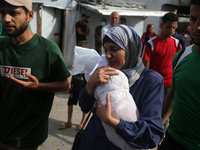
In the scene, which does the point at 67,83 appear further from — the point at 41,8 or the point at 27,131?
the point at 41,8

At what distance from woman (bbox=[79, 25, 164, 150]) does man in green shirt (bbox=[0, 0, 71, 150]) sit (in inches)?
23.0

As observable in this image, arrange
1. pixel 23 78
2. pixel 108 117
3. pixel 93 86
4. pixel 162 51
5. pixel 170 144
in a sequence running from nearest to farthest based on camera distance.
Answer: pixel 108 117, pixel 93 86, pixel 23 78, pixel 170 144, pixel 162 51

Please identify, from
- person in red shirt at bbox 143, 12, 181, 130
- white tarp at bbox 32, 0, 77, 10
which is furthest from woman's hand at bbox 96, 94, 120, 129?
white tarp at bbox 32, 0, 77, 10

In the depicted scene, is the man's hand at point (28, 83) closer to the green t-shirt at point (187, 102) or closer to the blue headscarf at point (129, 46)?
the blue headscarf at point (129, 46)

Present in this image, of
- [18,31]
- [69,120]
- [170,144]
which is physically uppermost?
[18,31]

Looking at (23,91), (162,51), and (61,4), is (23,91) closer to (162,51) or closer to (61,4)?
(162,51)

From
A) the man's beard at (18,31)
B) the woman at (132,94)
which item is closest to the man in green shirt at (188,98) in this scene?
the woman at (132,94)

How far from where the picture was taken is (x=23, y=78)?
7.25 feet

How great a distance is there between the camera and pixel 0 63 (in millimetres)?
2232

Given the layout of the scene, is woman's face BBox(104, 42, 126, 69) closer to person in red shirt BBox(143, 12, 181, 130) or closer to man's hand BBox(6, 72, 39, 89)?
man's hand BBox(6, 72, 39, 89)

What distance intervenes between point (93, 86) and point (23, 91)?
0.88 m

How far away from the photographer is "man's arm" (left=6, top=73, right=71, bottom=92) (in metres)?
2.04

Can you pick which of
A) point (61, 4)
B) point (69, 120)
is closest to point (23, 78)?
point (69, 120)

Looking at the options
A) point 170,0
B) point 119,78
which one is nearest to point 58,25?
point 170,0
